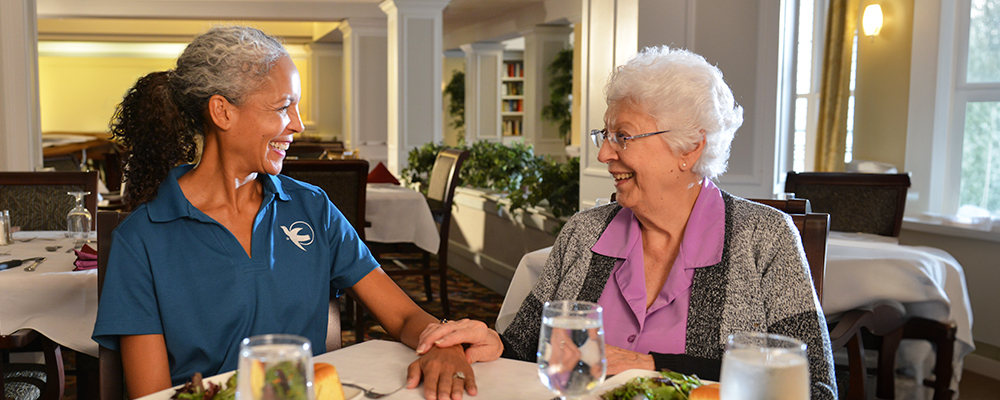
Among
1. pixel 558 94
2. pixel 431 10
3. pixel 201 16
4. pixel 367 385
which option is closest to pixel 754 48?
pixel 367 385

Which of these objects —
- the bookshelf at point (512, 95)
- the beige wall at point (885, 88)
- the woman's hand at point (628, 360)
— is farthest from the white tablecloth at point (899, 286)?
the bookshelf at point (512, 95)

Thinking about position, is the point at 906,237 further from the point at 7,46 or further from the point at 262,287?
the point at 7,46

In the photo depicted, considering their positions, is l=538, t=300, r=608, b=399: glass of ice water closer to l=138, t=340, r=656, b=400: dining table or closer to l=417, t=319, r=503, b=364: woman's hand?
l=138, t=340, r=656, b=400: dining table

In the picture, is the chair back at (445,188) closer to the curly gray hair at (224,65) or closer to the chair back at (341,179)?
the chair back at (341,179)

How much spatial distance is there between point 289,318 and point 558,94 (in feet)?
30.9

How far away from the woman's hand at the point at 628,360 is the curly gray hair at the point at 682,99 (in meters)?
0.45

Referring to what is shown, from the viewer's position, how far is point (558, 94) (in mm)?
10570

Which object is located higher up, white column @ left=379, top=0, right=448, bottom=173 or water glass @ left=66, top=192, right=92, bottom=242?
white column @ left=379, top=0, right=448, bottom=173

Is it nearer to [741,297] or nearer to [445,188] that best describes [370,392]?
[741,297]

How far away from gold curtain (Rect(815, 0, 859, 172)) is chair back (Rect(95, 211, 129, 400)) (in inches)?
176

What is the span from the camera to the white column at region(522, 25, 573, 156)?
34.4 ft

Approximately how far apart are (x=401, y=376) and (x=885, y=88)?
427 cm

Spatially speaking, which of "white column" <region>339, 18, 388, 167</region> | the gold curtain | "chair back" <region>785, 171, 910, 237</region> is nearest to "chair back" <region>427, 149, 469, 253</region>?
"chair back" <region>785, 171, 910, 237</region>

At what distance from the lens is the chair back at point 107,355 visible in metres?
1.24
